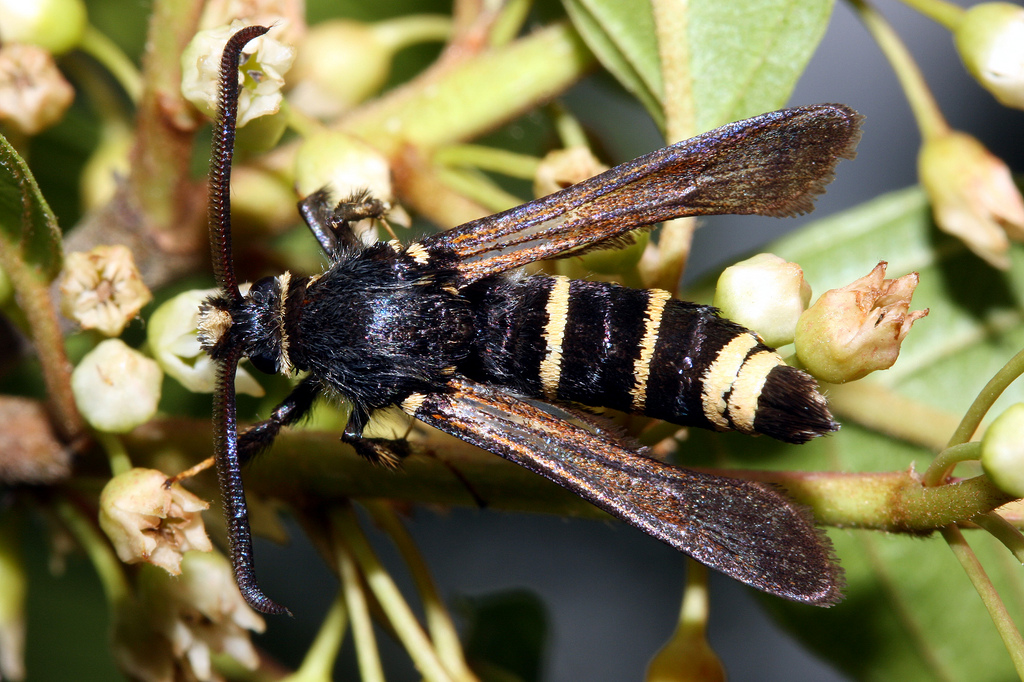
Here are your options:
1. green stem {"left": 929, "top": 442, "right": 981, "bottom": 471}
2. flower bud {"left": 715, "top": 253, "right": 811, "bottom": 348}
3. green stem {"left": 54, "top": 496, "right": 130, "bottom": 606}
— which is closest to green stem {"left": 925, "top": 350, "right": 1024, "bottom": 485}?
green stem {"left": 929, "top": 442, "right": 981, "bottom": 471}

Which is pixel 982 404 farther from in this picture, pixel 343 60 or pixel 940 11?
pixel 343 60

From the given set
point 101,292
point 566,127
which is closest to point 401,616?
point 101,292

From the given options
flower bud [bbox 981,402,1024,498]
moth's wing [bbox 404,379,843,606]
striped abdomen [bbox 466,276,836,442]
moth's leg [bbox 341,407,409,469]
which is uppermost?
flower bud [bbox 981,402,1024,498]

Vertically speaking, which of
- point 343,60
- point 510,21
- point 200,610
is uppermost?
point 510,21

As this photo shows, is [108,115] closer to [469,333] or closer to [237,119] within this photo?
[237,119]

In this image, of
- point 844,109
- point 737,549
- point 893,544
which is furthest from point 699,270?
point 737,549

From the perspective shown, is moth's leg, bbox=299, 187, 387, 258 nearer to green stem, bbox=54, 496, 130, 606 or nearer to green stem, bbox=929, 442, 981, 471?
A: green stem, bbox=54, 496, 130, 606
